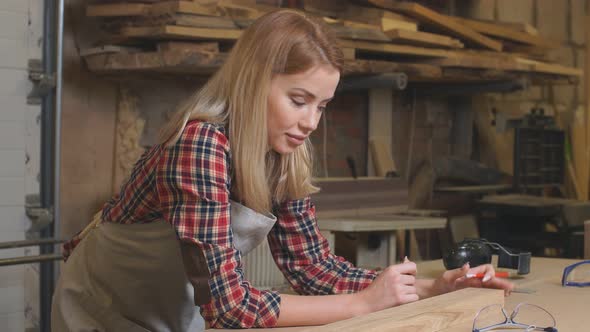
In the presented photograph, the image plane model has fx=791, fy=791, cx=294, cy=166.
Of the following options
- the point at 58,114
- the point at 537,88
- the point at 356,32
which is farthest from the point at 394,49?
the point at 537,88

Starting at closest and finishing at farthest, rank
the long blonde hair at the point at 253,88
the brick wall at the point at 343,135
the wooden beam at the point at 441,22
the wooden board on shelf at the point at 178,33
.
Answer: the long blonde hair at the point at 253,88 < the wooden board on shelf at the point at 178,33 < the wooden beam at the point at 441,22 < the brick wall at the point at 343,135

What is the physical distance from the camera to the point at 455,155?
6.07 meters

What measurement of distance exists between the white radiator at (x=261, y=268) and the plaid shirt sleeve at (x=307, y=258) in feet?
5.99

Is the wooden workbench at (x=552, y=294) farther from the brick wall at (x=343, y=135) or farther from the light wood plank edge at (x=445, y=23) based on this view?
the brick wall at (x=343, y=135)

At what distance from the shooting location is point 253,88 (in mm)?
1558

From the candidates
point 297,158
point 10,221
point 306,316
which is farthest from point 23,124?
point 306,316

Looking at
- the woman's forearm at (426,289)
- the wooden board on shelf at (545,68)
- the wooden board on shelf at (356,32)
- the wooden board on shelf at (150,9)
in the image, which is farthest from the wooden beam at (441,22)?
the woman's forearm at (426,289)

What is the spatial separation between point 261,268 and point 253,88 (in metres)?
2.26

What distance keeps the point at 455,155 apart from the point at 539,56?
98 cm

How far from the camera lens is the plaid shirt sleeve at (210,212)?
1437 millimetres

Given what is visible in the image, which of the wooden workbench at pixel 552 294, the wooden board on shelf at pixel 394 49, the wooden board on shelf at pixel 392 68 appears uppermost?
the wooden board on shelf at pixel 394 49

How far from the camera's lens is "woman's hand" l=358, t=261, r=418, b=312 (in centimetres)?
160

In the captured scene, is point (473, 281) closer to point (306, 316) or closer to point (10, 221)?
point (306, 316)

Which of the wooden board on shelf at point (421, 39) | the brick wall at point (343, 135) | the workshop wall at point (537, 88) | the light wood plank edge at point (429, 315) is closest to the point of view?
the light wood plank edge at point (429, 315)
